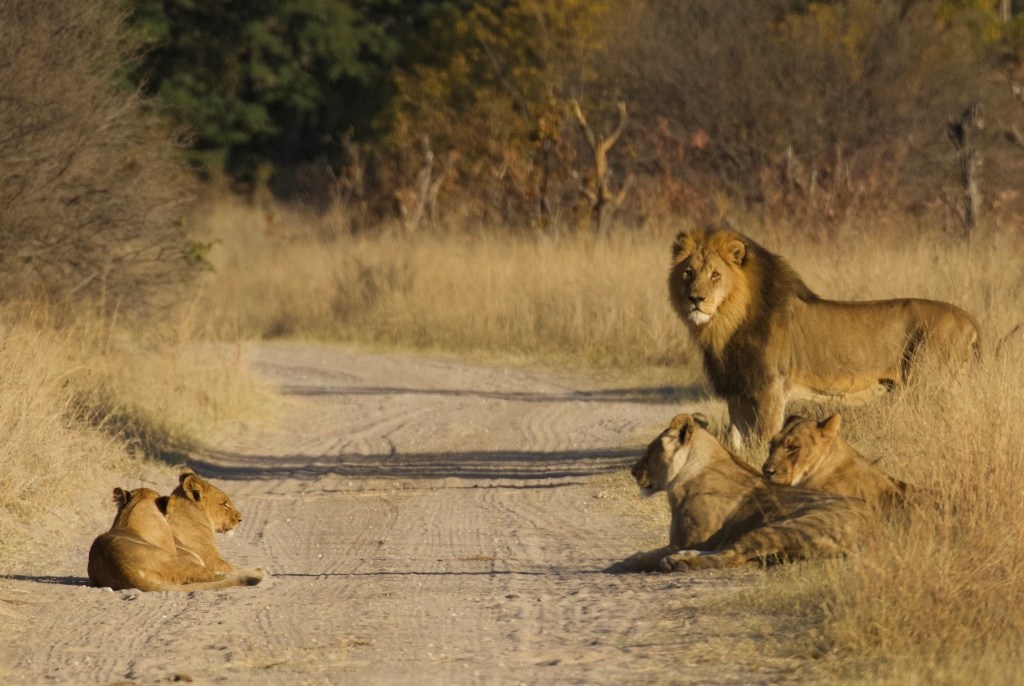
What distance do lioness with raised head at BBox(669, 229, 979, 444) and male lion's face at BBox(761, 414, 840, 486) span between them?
78.9 inches

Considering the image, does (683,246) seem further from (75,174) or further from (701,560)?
(75,174)

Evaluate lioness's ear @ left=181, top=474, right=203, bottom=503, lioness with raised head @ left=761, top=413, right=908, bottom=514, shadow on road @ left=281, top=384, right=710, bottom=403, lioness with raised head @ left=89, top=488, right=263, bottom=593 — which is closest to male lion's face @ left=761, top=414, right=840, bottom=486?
lioness with raised head @ left=761, top=413, right=908, bottom=514

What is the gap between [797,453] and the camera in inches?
270

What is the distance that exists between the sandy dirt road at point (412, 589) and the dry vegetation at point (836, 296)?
0.42 meters

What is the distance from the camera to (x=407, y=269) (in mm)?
21938

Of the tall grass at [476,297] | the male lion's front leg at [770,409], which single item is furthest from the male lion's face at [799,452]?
the tall grass at [476,297]

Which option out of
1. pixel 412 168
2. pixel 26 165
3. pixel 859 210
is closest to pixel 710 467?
pixel 26 165

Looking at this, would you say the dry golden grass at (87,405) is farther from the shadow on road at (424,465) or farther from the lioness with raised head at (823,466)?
the lioness with raised head at (823,466)

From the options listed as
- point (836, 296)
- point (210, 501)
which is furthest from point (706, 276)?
point (836, 296)

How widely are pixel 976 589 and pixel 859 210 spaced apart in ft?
51.8

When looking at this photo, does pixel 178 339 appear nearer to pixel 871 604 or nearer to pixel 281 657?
pixel 281 657

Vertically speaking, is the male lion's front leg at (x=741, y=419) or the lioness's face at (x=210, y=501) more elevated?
the male lion's front leg at (x=741, y=419)

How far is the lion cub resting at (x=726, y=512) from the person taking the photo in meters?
6.26

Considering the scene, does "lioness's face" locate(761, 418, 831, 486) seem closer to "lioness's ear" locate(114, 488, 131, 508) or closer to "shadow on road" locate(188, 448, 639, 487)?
"lioness's ear" locate(114, 488, 131, 508)
